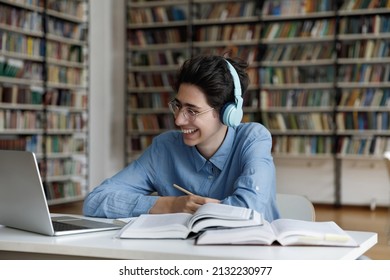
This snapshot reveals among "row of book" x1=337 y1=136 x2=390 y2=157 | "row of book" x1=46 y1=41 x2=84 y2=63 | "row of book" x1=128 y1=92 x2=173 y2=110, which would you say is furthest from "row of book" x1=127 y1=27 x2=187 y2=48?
"row of book" x1=337 y1=136 x2=390 y2=157

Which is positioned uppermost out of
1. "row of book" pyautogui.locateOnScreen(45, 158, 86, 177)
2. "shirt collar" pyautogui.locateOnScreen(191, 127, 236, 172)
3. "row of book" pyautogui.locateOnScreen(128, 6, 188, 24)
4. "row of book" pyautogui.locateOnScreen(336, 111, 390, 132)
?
"row of book" pyautogui.locateOnScreen(128, 6, 188, 24)

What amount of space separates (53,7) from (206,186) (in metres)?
5.17

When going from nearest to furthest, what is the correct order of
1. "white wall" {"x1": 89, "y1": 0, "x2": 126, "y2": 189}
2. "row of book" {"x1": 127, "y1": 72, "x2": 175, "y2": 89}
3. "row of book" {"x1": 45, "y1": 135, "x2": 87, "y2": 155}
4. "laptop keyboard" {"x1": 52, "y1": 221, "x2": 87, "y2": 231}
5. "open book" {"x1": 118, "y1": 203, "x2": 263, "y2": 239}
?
"open book" {"x1": 118, "y1": 203, "x2": 263, "y2": 239}
"laptop keyboard" {"x1": 52, "y1": 221, "x2": 87, "y2": 231}
"row of book" {"x1": 45, "y1": 135, "x2": 87, "y2": 155}
"white wall" {"x1": 89, "y1": 0, "x2": 126, "y2": 189}
"row of book" {"x1": 127, "y1": 72, "x2": 175, "y2": 89}

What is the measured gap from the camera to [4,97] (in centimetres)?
600

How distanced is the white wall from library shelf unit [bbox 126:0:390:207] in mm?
650

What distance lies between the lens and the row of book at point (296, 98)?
6.93m

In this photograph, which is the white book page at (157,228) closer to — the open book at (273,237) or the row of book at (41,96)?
the open book at (273,237)

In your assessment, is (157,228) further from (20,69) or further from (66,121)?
(66,121)

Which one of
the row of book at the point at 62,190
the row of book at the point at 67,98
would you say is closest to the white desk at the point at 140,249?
Answer: the row of book at the point at 62,190

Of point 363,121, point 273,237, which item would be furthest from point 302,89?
point 273,237

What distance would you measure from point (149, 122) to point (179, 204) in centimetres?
596

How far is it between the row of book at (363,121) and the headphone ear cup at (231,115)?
16.7 feet

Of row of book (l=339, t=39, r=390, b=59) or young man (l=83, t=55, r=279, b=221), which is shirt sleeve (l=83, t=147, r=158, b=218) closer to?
young man (l=83, t=55, r=279, b=221)

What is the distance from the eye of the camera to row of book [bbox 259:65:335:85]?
6.95m
